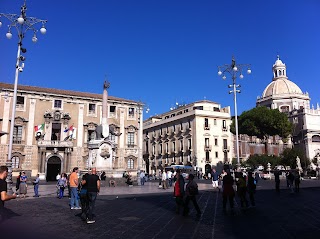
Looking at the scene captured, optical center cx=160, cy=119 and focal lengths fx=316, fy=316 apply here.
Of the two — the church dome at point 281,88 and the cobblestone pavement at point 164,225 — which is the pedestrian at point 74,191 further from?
the church dome at point 281,88

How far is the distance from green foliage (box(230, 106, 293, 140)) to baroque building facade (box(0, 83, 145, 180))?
93.4 ft

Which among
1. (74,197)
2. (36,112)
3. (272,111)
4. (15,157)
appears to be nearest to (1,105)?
(36,112)

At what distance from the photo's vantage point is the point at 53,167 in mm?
41438

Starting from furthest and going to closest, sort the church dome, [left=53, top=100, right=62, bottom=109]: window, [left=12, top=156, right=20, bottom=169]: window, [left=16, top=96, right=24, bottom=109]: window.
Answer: the church dome, [left=53, top=100, right=62, bottom=109]: window, [left=16, top=96, right=24, bottom=109]: window, [left=12, top=156, right=20, bottom=169]: window

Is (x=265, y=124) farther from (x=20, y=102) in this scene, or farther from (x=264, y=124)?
(x=20, y=102)

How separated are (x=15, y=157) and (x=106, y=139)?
18.1 meters

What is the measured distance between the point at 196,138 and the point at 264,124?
18341 millimetres

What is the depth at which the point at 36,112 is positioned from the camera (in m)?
41.1

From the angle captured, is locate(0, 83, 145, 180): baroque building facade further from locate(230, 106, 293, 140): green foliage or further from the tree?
the tree

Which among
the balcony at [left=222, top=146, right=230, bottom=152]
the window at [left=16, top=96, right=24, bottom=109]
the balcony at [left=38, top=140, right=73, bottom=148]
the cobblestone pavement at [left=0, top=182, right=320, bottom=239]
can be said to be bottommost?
the cobblestone pavement at [left=0, top=182, right=320, bottom=239]

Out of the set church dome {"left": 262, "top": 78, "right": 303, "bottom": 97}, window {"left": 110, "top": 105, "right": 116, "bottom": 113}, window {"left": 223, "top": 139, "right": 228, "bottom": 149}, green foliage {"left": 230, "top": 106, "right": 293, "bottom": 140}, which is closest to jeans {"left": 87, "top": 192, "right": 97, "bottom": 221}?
window {"left": 110, "top": 105, "right": 116, "bottom": 113}

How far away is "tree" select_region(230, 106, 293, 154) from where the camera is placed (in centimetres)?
6644

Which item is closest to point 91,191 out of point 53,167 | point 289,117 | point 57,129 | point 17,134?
point 17,134

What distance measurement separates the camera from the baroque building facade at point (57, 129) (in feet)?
129
